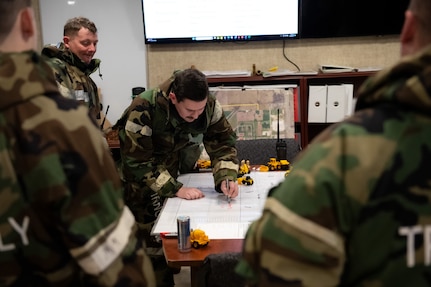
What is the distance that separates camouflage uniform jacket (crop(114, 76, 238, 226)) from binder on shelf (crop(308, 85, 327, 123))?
5.87ft

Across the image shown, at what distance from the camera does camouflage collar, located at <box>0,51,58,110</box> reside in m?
0.90

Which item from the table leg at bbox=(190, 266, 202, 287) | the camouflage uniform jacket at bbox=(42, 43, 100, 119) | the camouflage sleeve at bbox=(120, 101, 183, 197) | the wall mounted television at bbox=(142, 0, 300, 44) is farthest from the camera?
the wall mounted television at bbox=(142, 0, 300, 44)

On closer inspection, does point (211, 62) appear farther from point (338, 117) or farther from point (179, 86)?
point (179, 86)

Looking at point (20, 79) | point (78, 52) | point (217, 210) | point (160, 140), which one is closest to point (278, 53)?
point (78, 52)

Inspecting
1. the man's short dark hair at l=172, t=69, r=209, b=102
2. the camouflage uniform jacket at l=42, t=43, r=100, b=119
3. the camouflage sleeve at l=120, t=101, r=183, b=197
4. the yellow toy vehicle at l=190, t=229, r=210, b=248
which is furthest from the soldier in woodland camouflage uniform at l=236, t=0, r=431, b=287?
the camouflage uniform jacket at l=42, t=43, r=100, b=119

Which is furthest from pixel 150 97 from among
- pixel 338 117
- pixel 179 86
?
pixel 338 117

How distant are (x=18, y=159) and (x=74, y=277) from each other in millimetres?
275

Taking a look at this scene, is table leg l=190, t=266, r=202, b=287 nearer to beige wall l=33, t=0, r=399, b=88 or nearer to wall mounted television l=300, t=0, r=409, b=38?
beige wall l=33, t=0, r=399, b=88

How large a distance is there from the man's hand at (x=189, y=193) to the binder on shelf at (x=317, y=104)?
2224mm

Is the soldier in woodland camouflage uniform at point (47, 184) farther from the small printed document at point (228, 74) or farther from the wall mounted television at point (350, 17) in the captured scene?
the wall mounted television at point (350, 17)

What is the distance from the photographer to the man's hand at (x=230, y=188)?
2.49 m

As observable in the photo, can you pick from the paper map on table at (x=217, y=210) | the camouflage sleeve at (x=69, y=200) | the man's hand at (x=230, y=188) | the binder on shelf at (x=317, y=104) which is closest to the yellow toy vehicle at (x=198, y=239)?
the paper map on table at (x=217, y=210)

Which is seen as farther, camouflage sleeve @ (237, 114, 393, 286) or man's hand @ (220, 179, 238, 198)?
man's hand @ (220, 179, 238, 198)

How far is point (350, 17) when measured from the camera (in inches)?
175
